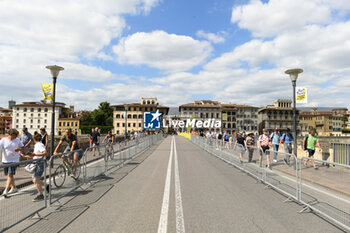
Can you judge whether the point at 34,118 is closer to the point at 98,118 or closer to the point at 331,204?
the point at 98,118

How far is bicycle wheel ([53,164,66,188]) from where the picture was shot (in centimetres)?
584

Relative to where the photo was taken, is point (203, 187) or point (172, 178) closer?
point (203, 187)

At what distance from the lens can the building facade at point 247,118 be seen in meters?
118

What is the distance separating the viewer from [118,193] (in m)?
6.46

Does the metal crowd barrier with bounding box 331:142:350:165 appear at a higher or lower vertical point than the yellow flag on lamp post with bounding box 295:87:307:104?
lower

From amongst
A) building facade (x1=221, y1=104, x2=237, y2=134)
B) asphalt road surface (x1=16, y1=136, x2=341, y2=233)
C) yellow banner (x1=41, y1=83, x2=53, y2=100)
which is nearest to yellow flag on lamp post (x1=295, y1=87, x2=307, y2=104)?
asphalt road surface (x1=16, y1=136, x2=341, y2=233)

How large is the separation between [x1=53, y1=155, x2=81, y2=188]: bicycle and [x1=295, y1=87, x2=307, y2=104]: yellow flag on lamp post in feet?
31.3

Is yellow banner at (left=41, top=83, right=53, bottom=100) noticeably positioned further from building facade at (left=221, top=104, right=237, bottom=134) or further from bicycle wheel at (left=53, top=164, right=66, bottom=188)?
building facade at (left=221, top=104, right=237, bottom=134)

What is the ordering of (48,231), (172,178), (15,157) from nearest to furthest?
(48,231) < (15,157) < (172,178)

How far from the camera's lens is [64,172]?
634cm

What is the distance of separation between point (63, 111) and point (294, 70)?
119400 millimetres

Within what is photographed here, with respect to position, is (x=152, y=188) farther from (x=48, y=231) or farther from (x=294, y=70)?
(x=294, y=70)

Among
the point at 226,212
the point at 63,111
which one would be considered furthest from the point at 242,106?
the point at 226,212

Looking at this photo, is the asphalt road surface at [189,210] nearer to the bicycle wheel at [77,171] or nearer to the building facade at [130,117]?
the bicycle wheel at [77,171]
